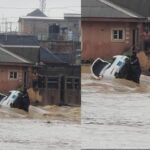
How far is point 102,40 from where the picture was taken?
3.41 metres


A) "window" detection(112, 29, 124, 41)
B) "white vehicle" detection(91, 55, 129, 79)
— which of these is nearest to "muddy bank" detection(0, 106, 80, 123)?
"white vehicle" detection(91, 55, 129, 79)

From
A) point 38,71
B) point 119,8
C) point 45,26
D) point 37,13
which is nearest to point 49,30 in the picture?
point 45,26

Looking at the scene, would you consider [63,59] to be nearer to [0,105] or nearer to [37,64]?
[37,64]

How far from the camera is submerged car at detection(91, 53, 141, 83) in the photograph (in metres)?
3.39

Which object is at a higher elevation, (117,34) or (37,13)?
(37,13)

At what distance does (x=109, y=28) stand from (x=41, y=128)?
2.63 ft

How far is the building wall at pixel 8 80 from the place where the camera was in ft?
11.3

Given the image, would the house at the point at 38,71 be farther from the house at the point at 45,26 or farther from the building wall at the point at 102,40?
the building wall at the point at 102,40

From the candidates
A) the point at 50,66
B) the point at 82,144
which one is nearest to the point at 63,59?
the point at 50,66

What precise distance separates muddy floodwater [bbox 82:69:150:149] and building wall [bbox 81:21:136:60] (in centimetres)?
16

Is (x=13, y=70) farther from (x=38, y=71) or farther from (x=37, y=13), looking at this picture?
(x=37, y=13)

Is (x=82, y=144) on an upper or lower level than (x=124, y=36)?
A: lower

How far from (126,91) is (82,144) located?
46 centimetres

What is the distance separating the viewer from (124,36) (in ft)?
11.1
